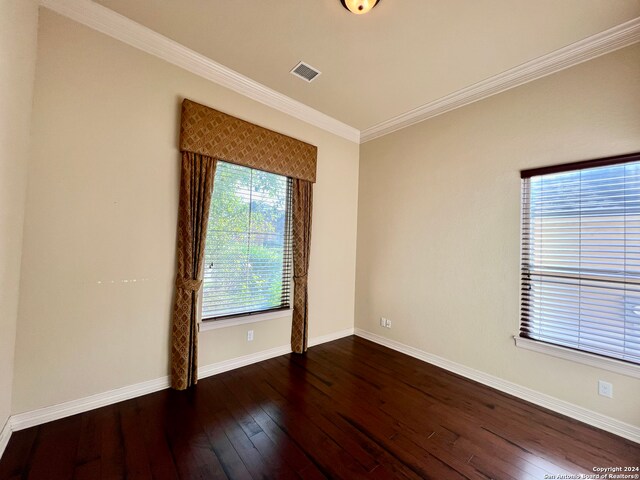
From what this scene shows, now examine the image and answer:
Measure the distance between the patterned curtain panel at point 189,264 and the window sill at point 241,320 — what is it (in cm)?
19

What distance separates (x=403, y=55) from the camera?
8.20ft

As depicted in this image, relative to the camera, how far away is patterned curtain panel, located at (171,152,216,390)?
2479 mm

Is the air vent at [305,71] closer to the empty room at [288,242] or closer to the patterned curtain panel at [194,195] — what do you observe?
the empty room at [288,242]

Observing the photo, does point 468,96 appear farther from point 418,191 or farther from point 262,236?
point 262,236

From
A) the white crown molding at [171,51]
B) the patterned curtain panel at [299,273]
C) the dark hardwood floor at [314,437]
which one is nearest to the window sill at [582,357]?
the dark hardwood floor at [314,437]

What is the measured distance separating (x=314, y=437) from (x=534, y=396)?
2.15m

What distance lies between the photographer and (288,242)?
3418 millimetres

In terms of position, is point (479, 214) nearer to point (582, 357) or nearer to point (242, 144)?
point (582, 357)

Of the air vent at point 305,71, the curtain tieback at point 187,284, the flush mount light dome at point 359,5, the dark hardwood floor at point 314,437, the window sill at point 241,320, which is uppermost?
the air vent at point 305,71

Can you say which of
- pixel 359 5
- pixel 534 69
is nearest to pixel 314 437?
pixel 359 5

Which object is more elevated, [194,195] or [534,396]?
[194,195]

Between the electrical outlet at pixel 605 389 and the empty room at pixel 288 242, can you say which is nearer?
the empty room at pixel 288 242

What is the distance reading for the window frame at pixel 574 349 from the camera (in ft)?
6.80

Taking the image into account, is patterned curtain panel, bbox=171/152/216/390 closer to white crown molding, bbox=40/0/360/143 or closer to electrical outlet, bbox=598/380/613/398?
white crown molding, bbox=40/0/360/143
